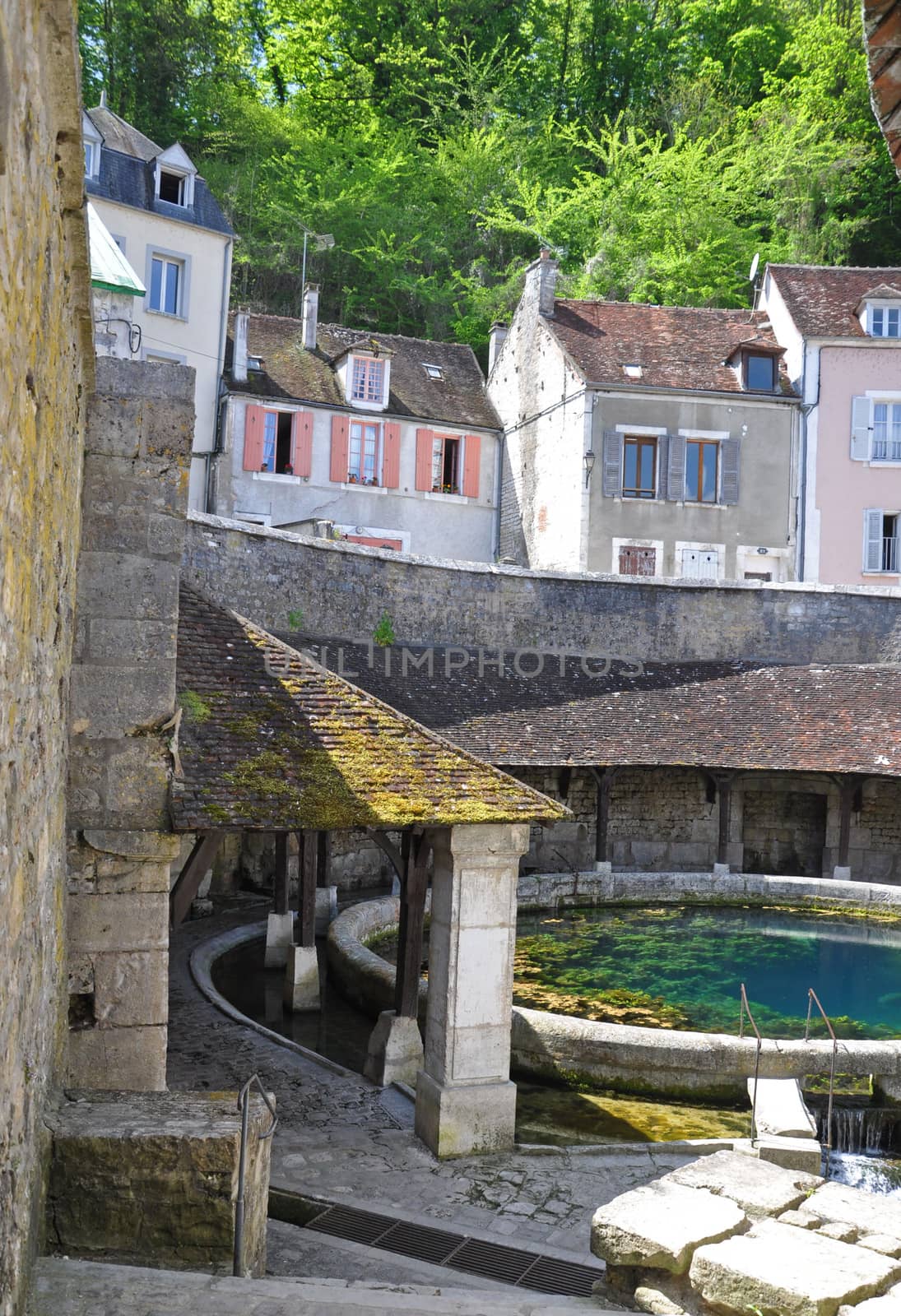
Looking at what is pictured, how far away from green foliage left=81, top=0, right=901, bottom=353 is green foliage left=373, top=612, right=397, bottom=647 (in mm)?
11660

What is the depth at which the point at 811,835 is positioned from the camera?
1780 centimetres

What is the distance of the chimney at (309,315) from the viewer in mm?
21203

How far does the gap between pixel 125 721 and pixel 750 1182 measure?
3316mm

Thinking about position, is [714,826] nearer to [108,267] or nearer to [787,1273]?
[108,267]

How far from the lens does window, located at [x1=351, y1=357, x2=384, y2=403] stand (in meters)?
21.0

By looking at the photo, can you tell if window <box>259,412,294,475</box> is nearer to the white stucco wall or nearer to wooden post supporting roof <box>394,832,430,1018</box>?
the white stucco wall

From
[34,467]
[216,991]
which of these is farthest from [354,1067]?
[34,467]

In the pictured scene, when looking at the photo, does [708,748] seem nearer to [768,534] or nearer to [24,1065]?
[768,534]

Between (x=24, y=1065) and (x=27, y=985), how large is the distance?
214mm

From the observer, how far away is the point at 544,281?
21562 millimetres

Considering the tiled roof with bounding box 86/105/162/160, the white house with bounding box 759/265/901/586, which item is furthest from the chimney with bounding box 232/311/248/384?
the white house with bounding box 759/265/901/586

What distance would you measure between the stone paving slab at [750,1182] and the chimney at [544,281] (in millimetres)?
18953

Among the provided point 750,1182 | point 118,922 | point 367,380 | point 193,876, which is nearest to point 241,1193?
point 118,922

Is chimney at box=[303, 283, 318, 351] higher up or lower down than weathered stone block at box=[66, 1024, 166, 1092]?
higher up
